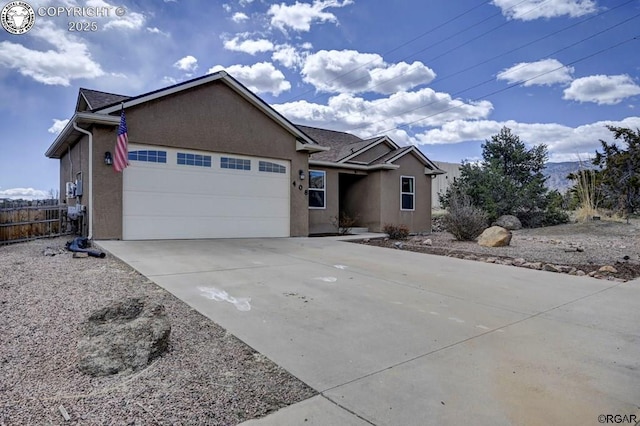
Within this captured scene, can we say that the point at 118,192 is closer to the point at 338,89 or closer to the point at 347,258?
the point at 347,258

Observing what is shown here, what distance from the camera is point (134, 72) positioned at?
1232 centimetres

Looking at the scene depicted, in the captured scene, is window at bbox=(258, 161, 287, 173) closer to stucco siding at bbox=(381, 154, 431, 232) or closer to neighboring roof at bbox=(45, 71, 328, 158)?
neighboring roof at bbox=(45, 71, 328, 158)

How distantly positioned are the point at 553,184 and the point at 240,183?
22.4 metres

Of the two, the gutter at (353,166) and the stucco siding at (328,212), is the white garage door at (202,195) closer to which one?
the gutter at (353,166)

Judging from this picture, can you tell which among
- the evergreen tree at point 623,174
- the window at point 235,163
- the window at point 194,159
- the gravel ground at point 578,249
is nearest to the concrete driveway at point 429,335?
the gravel ground at point 578,249

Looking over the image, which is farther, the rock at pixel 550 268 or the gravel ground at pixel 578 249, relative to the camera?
the gravel ground at pixel 578 249

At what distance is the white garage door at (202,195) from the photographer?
1007 cm

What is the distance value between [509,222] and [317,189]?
991 cm

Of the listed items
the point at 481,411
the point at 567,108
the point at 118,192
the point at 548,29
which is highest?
the point at 548,29

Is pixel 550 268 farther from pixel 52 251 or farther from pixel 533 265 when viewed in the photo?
pixel 52 251

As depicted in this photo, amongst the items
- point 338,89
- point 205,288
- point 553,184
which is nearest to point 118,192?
point 205,288

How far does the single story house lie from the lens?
9633 millimetres

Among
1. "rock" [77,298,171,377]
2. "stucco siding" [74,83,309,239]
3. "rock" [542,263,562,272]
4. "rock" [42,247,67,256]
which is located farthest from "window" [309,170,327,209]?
"rock" [77,298,171,377]

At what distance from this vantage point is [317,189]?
49.2ft
